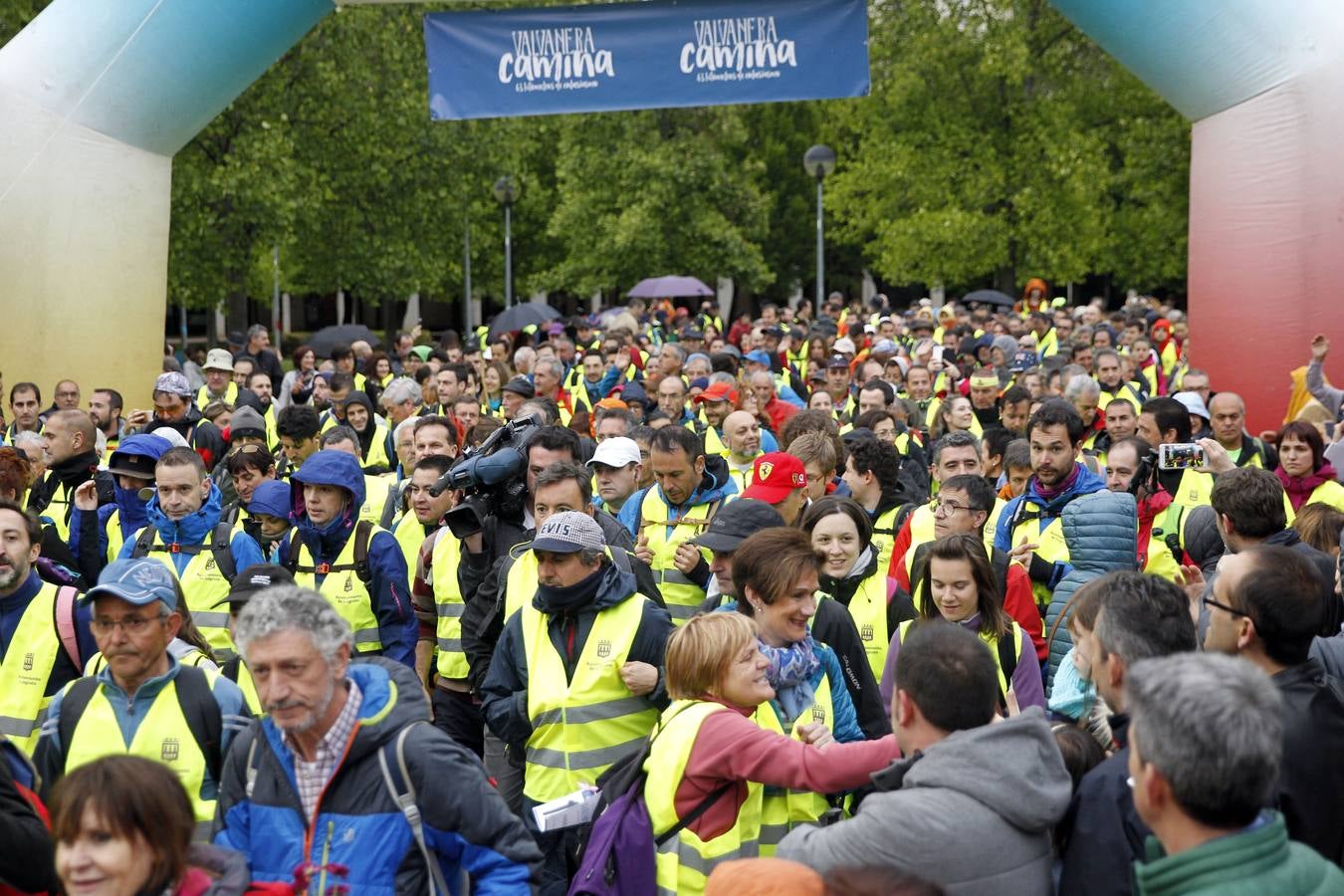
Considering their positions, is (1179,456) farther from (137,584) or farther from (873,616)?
(137,584)

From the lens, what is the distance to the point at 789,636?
4809 millimetres

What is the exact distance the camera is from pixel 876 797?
338 centimetres

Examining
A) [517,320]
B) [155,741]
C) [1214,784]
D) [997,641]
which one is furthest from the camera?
[517,320]

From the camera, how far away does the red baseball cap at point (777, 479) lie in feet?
23.6

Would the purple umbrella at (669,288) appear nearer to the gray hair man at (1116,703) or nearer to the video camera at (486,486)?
the video camera at (486,486)

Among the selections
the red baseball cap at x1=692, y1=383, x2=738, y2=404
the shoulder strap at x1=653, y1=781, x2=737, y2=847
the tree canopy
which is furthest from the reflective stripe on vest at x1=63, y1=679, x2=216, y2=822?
the tree canopy

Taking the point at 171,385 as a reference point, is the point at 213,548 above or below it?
below

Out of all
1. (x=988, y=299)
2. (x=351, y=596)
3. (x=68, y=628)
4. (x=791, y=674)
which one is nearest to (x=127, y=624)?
(x=68, y=628)

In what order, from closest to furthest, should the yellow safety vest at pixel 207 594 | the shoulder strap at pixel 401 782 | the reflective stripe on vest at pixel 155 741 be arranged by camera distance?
the shoulder strap at pixel 401 782 → the reflective stripe on vest at pixel 155 741 → the yellow safety vest at pixel 207 594

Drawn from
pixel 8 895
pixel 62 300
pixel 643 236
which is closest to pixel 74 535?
pixel 8 895

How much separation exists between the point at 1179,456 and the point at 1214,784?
5263mm

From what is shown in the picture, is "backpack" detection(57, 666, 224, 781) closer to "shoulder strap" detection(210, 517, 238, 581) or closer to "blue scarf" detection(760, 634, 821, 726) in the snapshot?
"blue scarf" detection(760, 634, 821, 726)

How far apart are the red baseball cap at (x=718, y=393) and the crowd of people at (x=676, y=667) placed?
850 mm

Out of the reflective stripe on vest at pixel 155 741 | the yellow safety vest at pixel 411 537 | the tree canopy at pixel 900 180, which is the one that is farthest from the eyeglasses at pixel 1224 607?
the tree canopy at pixel 900 180
